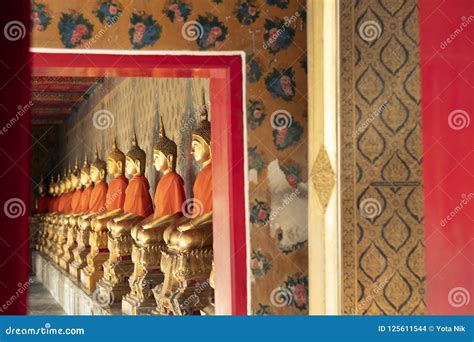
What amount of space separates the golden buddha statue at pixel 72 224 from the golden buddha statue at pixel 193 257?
4.40 metres

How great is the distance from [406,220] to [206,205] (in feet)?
5.92

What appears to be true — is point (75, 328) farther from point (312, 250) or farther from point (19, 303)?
point (312, 250)

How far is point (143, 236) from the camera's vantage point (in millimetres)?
5672

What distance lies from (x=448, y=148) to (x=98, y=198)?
5.92 metres

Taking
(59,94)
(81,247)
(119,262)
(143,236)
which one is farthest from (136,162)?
(59,94)

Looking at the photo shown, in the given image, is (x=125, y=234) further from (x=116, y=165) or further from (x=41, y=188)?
(x=41, y=188)

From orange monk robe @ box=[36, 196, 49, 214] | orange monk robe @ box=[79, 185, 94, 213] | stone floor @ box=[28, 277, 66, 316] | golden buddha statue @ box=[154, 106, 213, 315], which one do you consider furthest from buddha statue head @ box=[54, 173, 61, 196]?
golden buddha statue @ box=[154, 106, 213, 315]

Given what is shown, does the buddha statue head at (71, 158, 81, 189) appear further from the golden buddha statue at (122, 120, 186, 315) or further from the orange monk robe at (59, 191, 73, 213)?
the golden buddha statue at (122, 120, 186, 315)

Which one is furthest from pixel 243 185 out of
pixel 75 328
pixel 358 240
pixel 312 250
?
pixel 75 328

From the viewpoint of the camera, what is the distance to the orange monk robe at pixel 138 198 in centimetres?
692

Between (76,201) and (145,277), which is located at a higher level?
(76,201)

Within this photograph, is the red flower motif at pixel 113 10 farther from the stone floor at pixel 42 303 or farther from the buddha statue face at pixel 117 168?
the stone floor at pixel 42 303

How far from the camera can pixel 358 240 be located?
3652 mm

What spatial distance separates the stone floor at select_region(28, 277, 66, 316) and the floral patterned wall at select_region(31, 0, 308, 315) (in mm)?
4961
